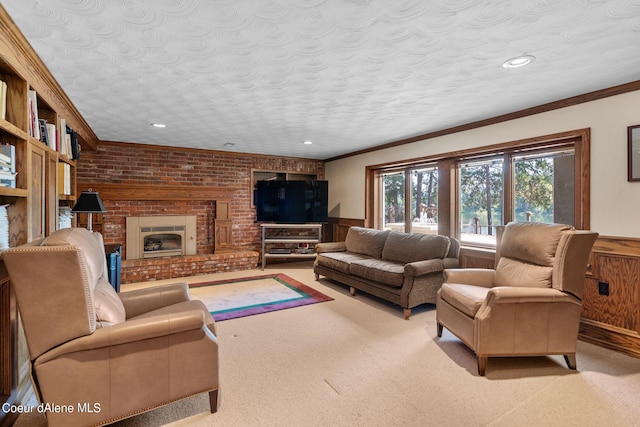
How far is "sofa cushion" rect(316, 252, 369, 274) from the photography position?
4137 millimetres

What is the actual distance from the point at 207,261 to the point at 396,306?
3334 mm

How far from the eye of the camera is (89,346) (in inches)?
57.0

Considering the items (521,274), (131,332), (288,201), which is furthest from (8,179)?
(288,201)

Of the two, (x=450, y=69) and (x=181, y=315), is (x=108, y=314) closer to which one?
(x=181, y=315)

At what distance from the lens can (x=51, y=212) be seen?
8.47ft

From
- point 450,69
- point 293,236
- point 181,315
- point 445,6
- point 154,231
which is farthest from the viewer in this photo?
point 293,236

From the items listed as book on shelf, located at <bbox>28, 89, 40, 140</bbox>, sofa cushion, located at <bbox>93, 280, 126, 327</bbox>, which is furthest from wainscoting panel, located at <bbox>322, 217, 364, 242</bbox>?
book on shelf, located at <bbox>28, 89, 40, 140</bbox>

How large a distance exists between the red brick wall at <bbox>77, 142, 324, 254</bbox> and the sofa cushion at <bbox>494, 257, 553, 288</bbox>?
4.47m

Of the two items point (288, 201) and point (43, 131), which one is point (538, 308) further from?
point (288, 201)

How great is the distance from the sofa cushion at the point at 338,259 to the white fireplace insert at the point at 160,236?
2.45 meters

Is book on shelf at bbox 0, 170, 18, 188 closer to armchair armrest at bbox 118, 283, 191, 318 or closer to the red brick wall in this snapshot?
armchair armrest at bbox 118, 283, 191, 318

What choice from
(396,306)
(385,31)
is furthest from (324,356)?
(385,31)

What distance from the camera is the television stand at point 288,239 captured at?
571 cm

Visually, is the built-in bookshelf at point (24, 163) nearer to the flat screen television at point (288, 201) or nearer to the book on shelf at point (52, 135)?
the book on shelf at point (52, 135)
